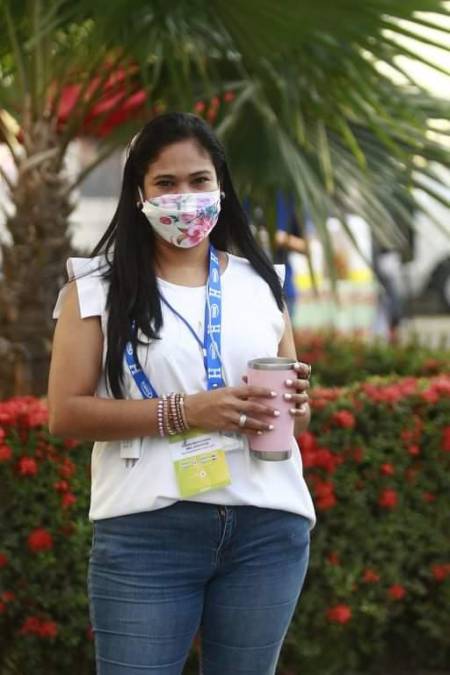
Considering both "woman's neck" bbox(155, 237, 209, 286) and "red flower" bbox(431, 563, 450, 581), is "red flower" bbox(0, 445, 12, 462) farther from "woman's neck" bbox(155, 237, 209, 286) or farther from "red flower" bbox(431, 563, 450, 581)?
"red flower" bbox(431, 563, 450, 581)

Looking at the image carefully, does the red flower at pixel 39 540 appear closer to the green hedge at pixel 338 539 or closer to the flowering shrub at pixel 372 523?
the green hedge at pixel 338 539

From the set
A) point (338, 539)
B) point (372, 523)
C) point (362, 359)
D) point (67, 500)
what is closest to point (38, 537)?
A: point (67, 500)

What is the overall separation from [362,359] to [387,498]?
219 centimetres

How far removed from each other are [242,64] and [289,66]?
0.35 meters

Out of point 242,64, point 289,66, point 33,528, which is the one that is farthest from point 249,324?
point 242,64

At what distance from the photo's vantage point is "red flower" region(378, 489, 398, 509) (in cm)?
380

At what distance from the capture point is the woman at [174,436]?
7.29 ft

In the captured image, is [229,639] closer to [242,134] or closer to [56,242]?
[56,242]

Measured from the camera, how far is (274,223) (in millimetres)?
4859

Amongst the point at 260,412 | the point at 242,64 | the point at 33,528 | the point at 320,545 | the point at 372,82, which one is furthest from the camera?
the point at 242,64

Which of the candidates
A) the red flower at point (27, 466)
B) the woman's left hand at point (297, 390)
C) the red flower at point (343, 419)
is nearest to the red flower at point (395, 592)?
the red flower at point (343, 419)

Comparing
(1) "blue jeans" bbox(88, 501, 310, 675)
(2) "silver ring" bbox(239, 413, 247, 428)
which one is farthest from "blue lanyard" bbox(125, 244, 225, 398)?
(1) "blue jeans" bbox(88, 501, 310, 675)

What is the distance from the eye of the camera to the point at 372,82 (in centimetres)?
436

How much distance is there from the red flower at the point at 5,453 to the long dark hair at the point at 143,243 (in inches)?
40.6
